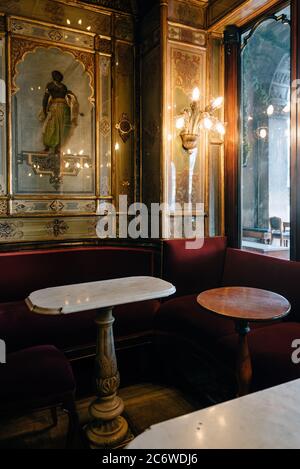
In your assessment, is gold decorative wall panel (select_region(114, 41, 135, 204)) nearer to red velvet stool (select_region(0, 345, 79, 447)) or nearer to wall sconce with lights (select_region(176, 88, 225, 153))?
wall sconce with lights (select_region(176, 88, 225, 153))

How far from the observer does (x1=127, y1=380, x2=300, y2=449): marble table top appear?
31.6 inches

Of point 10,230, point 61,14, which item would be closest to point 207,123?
point 61,14

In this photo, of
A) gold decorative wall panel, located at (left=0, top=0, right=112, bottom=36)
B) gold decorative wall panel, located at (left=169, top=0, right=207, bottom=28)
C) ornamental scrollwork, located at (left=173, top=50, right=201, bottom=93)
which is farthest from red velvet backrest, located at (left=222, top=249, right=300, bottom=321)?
gold decorative wall panel, located at (left=0, top=0, right=112, bottom=36)

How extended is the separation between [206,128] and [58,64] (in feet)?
5.62

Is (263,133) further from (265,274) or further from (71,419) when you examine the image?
(71,419)

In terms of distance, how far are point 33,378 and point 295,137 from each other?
2.77 metres

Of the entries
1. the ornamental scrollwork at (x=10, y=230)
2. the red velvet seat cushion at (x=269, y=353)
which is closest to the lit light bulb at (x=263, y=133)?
the red velvet seat cushion at (x=269, y=353)

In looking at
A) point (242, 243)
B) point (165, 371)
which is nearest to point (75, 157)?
point (242, 243)

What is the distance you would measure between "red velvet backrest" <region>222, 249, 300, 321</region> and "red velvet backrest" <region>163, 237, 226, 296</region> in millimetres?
126

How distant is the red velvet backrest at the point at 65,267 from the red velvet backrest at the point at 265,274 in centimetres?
83

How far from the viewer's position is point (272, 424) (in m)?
0.88

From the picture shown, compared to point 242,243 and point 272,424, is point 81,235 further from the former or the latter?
point 272,424

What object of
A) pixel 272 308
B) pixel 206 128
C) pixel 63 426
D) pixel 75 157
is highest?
pixel 206 128
